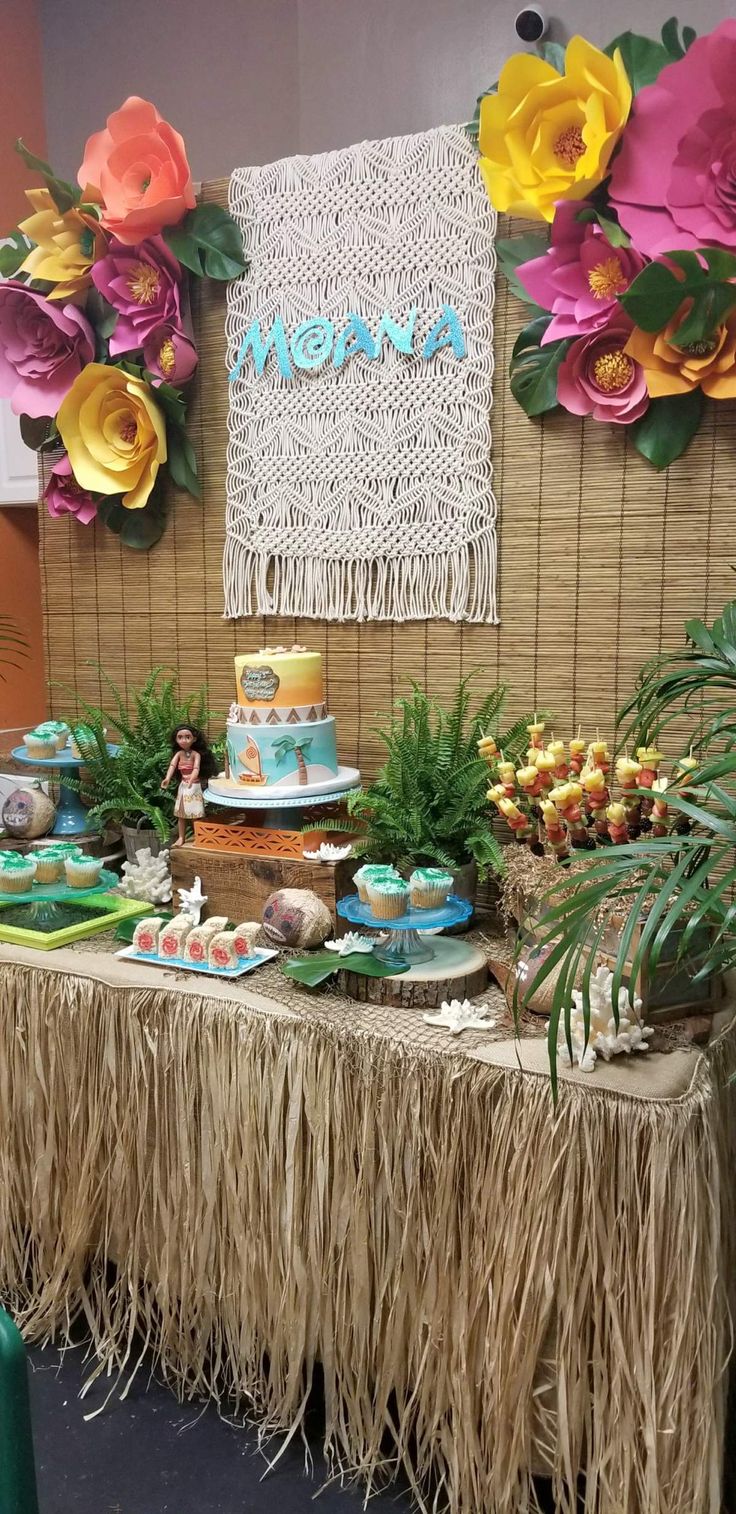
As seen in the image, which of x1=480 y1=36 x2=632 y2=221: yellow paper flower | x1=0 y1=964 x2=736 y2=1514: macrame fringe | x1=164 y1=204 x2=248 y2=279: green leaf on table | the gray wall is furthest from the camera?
the gray wall

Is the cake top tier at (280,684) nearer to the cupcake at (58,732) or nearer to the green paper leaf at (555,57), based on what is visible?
the cupcake at (58,732)

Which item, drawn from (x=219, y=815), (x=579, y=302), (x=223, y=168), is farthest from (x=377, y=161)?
(x=223, y=168)

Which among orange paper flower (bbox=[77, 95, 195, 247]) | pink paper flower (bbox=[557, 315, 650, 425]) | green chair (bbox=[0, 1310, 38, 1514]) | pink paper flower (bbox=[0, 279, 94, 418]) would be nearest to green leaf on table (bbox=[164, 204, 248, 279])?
orange paper flower (bbox=[77, 95, 195, 247])

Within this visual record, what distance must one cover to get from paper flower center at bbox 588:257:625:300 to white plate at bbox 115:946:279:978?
1.07 m

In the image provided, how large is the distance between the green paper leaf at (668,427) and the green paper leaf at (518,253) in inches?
9.9

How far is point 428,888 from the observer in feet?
5.00

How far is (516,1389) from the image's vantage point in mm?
1278

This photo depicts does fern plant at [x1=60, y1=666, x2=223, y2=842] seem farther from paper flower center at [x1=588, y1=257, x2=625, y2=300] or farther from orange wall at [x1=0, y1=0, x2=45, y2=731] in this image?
paper flower center at [x1=588, y1=257, x2=625, y2=300]

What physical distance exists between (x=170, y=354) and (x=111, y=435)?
0.20 metres

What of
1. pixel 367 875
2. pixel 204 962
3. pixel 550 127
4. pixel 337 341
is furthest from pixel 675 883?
pixel 337 341

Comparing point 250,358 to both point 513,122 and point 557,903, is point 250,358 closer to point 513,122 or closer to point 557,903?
point 513,122

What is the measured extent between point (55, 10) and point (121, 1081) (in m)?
3.01

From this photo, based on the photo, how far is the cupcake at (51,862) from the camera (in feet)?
5.95

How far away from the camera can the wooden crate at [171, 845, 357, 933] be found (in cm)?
166
